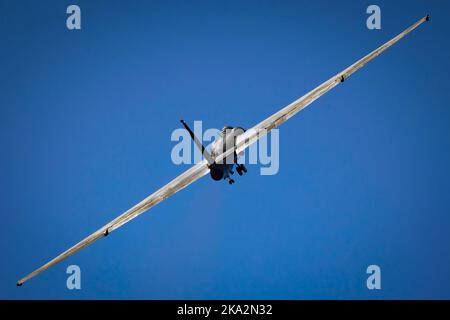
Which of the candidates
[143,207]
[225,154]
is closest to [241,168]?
[225,154]

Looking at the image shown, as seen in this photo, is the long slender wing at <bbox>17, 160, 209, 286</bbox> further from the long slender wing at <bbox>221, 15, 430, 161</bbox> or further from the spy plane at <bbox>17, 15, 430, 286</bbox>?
the long slender wing at <bbox>221, 15, 430, 161</bbox>

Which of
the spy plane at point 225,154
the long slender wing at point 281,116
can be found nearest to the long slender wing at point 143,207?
the spy plane at point 225,154

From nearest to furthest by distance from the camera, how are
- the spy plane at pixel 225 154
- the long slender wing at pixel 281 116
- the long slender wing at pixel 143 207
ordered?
1. the long slender wing at pixel 281 116
2. the spy plane at pixel 225 154
3. the long slender wing at pixel 143 207

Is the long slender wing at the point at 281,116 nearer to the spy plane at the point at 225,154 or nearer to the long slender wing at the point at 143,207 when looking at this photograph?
the spy plane at the point at 225,154

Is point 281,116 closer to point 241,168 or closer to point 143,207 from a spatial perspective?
point 241,168

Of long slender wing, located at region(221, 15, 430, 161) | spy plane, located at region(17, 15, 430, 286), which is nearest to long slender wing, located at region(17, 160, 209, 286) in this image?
spy plane, located at region(17, 15, 430, 286)

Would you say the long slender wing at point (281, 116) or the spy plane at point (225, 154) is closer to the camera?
the long slender wing at point (281, 116)
